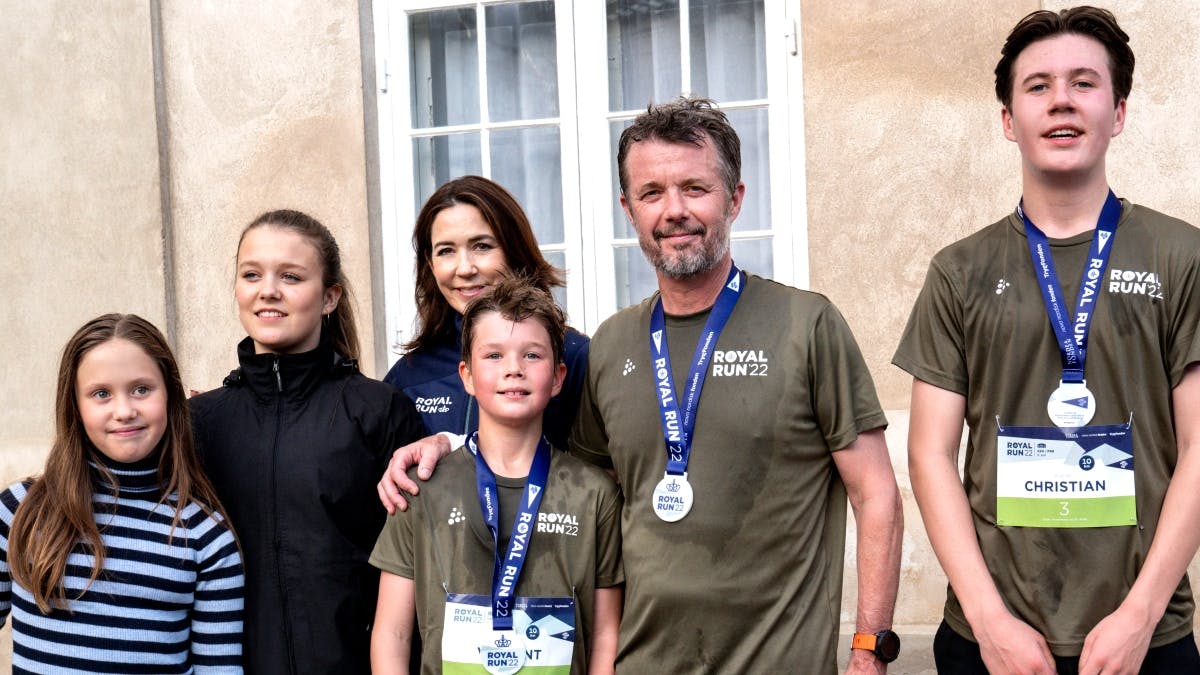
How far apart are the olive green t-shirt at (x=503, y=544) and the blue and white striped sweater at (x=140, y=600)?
0.39m

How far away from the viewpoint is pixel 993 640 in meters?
2.52

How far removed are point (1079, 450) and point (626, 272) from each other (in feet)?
11.4

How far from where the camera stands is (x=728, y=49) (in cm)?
580

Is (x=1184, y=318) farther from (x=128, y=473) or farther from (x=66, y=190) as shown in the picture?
(x=66, y=190)

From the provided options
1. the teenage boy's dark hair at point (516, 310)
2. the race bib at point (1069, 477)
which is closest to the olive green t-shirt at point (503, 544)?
the teenage boy's dark hair at point (516, 310)

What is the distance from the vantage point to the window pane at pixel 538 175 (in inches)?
236

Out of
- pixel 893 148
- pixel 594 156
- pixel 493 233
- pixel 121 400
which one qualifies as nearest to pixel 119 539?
pixel 121 400

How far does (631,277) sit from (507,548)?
3234 millimetres

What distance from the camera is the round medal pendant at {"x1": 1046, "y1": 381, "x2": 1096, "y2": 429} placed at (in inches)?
99.0

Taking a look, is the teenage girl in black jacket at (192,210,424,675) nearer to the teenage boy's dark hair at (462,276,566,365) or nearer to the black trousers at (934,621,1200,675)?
the teenage boy's dark hair at (462,276,566,365)

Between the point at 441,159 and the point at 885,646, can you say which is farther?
the point at 441,159

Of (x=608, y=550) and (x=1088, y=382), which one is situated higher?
(x=1088, y=382)

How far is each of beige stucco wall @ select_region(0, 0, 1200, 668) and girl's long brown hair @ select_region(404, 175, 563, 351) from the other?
7.79ft

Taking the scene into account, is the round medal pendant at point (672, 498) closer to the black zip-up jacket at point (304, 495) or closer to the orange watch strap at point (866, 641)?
the orange watch strap at point (866, 641)
